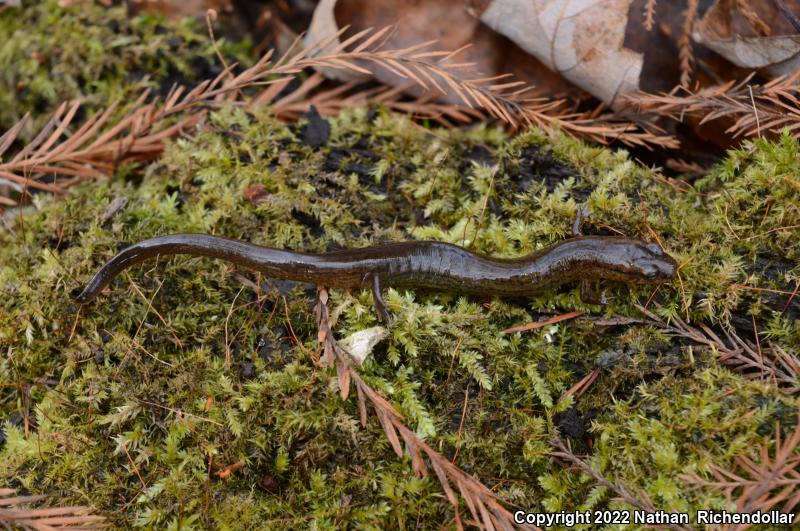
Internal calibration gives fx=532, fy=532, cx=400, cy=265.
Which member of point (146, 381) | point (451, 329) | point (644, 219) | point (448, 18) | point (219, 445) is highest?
point (448, 18)

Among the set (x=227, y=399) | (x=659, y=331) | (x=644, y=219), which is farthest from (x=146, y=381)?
(x=644, y=219)

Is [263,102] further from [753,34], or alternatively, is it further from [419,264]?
[753,34]

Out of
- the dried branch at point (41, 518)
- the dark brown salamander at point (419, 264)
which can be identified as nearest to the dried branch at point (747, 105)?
the dark brown salamander at point (419, 264)

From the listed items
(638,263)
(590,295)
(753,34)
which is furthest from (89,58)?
(753,34)

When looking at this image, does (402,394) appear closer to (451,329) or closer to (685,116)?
(451,329)

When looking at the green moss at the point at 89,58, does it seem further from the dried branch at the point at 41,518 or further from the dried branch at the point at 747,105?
the dried branch at the point at 747,105

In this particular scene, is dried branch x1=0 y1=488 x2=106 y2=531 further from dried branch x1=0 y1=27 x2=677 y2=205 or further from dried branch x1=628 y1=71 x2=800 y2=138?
dried branch x1=628 y1=71 x2=800 y2=138
